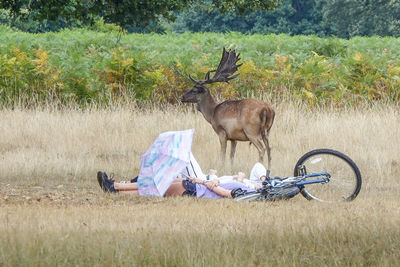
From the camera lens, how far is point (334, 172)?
398 inches

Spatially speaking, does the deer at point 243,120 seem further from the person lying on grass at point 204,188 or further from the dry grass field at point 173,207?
the person lying on grass at point 204,188

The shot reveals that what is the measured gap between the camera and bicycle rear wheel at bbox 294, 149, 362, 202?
973 cm

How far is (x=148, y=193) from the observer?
34.3 feet

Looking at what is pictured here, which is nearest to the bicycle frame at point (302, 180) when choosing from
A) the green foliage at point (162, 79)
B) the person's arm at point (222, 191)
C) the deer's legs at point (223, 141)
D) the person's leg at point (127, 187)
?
the person's arm at point (222, 191)

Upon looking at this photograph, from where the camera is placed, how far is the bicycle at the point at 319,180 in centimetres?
962

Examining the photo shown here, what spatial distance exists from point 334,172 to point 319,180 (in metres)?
0.62

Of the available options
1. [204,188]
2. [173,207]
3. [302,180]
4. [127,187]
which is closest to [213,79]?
[127,187]

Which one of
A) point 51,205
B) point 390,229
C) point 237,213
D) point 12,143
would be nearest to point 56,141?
point 12,143

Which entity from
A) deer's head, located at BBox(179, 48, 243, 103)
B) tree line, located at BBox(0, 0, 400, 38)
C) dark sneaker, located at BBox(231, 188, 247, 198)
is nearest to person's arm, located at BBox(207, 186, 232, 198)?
dark sneaker, located at BBox(231, 188, 247, 198)

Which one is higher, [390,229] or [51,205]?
[390,229]

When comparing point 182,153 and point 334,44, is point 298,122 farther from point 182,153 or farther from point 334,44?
point 334,44

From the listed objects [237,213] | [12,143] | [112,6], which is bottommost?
[12,143]

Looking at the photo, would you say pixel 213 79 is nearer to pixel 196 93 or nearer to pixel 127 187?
pixel 196 93

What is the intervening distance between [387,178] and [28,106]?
463 inches
